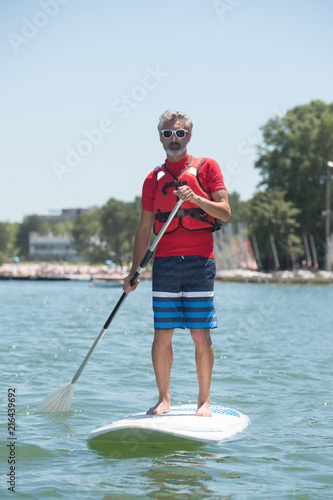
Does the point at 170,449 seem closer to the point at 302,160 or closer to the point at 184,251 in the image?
the point at 184,251

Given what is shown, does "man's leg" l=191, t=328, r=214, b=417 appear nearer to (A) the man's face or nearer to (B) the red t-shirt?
(B) the red t-shirt

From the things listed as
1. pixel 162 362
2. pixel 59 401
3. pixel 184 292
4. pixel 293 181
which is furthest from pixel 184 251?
pixel 293 181

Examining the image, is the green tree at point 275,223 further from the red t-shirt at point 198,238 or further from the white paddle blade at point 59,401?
the red t-shirt at point 198,238

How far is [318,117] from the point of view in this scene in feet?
273

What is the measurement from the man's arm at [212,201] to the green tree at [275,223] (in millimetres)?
69759

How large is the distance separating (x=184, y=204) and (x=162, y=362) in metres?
1.33

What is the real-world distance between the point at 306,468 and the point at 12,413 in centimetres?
281

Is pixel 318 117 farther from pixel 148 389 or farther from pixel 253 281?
pixel 148 389

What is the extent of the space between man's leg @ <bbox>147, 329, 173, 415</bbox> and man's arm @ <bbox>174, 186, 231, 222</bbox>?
3.46 ft

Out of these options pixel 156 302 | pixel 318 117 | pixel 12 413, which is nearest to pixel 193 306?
pixel 156 302

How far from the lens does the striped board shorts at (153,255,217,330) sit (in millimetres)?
5891

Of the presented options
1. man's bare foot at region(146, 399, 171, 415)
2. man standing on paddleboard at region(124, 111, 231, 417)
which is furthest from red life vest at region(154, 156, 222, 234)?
man's bare foot at region(146, 399, 171, 415)

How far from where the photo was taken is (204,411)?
6.07 meters

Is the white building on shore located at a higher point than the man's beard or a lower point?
higher
